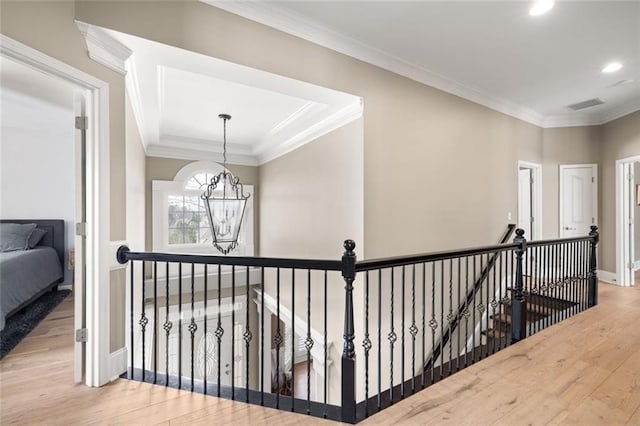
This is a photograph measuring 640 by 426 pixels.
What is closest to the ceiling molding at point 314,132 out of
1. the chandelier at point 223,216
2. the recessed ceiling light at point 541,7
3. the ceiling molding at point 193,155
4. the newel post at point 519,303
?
the ceiling molding at point 193,155

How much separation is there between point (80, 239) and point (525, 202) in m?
6.89

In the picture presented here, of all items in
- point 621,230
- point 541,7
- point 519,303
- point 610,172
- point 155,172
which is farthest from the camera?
point 155,172

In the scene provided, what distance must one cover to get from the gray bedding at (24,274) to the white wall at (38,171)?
42cm

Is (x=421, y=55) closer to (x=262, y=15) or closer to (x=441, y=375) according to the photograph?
(x=262, y=15)

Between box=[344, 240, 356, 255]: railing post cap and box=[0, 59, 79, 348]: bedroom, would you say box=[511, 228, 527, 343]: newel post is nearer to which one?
box=[344, 240, 356, 255]: railing post cap

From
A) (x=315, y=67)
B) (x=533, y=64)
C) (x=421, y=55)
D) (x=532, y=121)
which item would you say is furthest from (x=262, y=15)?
(x=532, y=121)

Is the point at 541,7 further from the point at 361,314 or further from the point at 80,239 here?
the point at 80,239

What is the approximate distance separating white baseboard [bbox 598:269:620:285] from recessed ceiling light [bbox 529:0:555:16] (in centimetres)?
493

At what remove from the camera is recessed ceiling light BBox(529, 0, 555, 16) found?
241cm

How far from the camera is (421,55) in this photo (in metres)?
3.17

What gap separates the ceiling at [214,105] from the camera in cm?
235

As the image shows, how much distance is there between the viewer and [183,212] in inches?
234

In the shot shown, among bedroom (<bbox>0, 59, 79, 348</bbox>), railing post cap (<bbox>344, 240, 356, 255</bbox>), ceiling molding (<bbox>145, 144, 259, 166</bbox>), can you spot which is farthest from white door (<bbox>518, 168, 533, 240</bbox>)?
bedroom (<bbox>0, 59, 79, 348</bbox>)

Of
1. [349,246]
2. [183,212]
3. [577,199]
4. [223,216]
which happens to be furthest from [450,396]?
[183,212]
